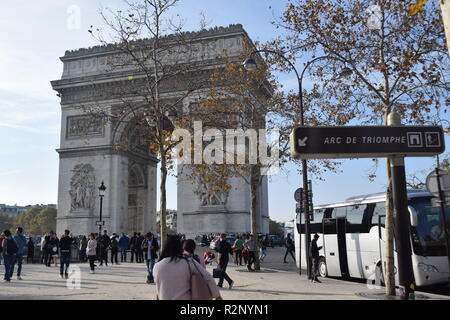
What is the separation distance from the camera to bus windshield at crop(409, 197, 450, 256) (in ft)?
41.7

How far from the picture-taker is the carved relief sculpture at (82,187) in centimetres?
3572

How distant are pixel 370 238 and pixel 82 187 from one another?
2657 cm

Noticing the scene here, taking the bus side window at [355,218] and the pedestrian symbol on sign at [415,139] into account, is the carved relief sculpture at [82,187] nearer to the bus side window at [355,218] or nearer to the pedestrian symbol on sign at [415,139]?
the bus side window at [355,218]

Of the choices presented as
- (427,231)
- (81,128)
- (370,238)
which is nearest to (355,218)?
(370,238)

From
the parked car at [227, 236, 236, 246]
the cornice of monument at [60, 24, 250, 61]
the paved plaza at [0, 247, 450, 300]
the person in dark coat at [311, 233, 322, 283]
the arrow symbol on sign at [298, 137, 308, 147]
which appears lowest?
the paved plaza at [0, 247, 450, 300]

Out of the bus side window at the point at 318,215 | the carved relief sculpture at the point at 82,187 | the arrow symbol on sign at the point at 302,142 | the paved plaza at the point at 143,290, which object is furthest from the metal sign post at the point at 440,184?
the carved relief sculpture at the point at 82,187

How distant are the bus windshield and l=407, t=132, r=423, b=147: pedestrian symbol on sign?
259 inches

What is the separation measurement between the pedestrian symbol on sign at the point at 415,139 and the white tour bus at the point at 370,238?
5171 millimetres

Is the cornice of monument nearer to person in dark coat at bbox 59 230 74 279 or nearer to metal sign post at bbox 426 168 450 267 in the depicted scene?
person in dark coat at bbox 59 230 74 279

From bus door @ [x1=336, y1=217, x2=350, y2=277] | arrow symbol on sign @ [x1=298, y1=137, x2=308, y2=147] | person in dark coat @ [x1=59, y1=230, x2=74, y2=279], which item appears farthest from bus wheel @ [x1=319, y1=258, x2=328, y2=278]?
arrow symbol on sign @ [x1=298, y1=137, x2=308, y2=147]

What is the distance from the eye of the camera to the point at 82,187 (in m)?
36.1

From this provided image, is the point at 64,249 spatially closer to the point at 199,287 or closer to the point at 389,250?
the point at 389,250

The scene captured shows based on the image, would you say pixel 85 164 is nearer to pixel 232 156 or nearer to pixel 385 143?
pixel 232 156
